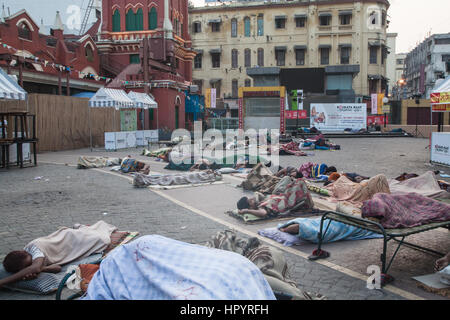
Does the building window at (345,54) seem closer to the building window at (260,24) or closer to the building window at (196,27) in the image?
the building window at (260,24)

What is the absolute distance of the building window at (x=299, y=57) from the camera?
5180cm

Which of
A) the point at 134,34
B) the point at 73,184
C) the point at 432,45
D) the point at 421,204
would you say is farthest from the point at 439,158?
the point at 432,45

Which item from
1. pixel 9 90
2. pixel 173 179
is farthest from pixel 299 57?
pixel 173 179

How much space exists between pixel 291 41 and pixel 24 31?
34141 millimetres

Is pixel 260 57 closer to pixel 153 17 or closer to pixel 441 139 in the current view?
pixel 153 17

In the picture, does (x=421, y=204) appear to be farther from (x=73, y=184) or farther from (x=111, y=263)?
(x=73, y=184)

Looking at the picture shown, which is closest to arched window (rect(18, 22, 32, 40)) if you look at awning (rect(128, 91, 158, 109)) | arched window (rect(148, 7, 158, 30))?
awning (rect(128, 91, 158, 109))

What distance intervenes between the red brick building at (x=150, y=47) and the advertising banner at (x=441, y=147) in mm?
22072

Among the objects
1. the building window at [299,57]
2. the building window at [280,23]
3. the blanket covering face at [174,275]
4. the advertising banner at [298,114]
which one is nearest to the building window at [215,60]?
the building window at [280,23]

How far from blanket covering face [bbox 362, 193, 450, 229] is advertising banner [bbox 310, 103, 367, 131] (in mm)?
28900

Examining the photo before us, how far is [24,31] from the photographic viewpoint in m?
26.3

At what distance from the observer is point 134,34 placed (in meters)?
35.0

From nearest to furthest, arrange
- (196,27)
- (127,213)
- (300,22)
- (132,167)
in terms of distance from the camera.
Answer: (127,213)
(132,167)
(300,22)
(196,27)
